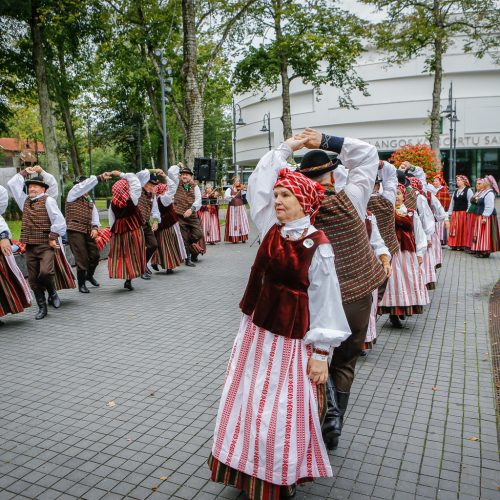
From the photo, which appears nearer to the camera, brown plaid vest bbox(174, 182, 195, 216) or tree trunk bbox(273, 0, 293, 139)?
brown plaid vest bbox(174, 182, 195, 216)

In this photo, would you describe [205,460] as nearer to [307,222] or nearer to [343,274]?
[343,274]

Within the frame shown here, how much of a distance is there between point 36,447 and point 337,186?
9.27 ft

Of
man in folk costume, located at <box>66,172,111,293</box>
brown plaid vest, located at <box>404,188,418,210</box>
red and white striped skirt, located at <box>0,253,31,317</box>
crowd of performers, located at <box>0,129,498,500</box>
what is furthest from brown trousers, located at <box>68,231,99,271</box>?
crowd of performers, located at <box>0,129,498,500</box>

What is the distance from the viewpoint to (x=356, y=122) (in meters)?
44.4

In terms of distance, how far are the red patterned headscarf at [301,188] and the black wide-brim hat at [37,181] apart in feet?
18.4

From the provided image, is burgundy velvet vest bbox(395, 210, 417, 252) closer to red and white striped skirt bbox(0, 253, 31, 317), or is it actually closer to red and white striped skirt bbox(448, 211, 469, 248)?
red and white striped skirt bbox(0, 253, 31, 317)

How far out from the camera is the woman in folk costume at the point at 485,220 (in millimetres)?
12594

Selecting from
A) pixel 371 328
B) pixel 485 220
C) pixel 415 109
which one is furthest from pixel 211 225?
pixel 415 109

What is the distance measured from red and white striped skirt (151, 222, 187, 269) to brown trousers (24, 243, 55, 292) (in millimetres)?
3344

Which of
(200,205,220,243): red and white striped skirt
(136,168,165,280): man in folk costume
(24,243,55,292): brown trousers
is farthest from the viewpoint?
(200,205,220,243): red and white striped skirt

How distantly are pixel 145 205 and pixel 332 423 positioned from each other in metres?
7.25

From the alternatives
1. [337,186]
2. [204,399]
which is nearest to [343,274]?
[337,186]

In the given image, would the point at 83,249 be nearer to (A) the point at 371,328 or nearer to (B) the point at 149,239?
(B) the point at 149,239

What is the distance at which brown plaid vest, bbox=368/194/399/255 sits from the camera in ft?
19.9
